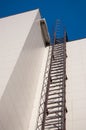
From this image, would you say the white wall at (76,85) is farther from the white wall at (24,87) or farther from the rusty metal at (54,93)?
the white wall at (24,87)

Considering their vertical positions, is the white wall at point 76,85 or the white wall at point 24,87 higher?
the white wall at point 24,87

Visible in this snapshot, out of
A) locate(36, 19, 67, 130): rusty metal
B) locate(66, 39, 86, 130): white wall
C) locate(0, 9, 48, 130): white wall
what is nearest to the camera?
locate(0, 9, 48, 130): white wall

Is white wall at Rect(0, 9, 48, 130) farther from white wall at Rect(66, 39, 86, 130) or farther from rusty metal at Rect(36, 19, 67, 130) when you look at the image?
white wall at Rect(66, 39, 86, 130)

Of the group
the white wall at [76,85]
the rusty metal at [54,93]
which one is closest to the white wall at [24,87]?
the rusty metal at [54,93]

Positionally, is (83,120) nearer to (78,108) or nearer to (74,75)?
(78,108)

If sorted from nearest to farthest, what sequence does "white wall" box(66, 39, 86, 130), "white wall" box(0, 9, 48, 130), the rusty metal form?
1. "white wall" box(0, 9, 48, 130)
2. the rusty metal
3. "white wall" box(66, 39, 86, 130)

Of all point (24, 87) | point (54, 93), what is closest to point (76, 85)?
point (54, 93)

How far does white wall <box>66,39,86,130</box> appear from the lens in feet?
26.2

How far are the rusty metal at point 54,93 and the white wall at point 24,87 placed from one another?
343mm

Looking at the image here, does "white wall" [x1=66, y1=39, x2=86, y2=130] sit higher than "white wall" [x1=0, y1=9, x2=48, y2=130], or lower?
lower

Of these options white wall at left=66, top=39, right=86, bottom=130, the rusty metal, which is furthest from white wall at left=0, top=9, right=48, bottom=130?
white wall at left=66, top=39, right=86, bottom=130

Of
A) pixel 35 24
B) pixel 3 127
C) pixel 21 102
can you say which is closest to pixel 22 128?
pixel 21 102

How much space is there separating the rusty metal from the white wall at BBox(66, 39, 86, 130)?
34 centimetres

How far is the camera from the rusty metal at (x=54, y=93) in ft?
25.0
